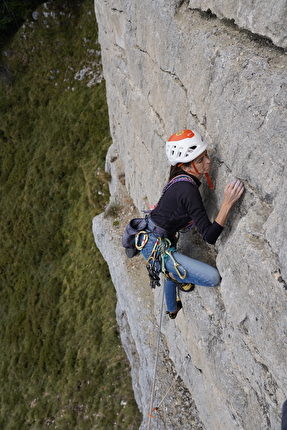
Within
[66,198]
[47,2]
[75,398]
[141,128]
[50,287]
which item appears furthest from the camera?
[47,2]

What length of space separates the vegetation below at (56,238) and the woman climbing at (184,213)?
8.99 metres

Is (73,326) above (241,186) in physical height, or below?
below

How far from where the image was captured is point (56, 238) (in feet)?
68.8

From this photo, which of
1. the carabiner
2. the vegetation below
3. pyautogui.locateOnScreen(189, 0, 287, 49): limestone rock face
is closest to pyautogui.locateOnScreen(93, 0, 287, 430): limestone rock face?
pyautogui.locateOnScreen(189, 0, 287, 49): limestone rock face

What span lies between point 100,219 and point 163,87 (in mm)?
6621

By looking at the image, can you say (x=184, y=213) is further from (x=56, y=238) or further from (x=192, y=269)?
(x=56, y=238)

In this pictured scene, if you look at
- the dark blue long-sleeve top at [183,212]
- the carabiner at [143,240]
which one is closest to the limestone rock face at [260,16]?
the dark blue long-sleeve top at [183,212]

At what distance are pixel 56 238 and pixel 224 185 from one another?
61.3ft

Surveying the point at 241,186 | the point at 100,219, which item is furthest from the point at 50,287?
the point at 241,186

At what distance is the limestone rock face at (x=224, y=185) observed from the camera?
2846 mm

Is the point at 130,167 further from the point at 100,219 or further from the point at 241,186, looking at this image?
the point at 241,186

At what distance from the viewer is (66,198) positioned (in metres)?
22.1

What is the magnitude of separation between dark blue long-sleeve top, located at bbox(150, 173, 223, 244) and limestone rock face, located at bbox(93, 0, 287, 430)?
0.27 meters

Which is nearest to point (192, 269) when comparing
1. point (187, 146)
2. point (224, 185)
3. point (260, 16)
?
point (224, 185)
